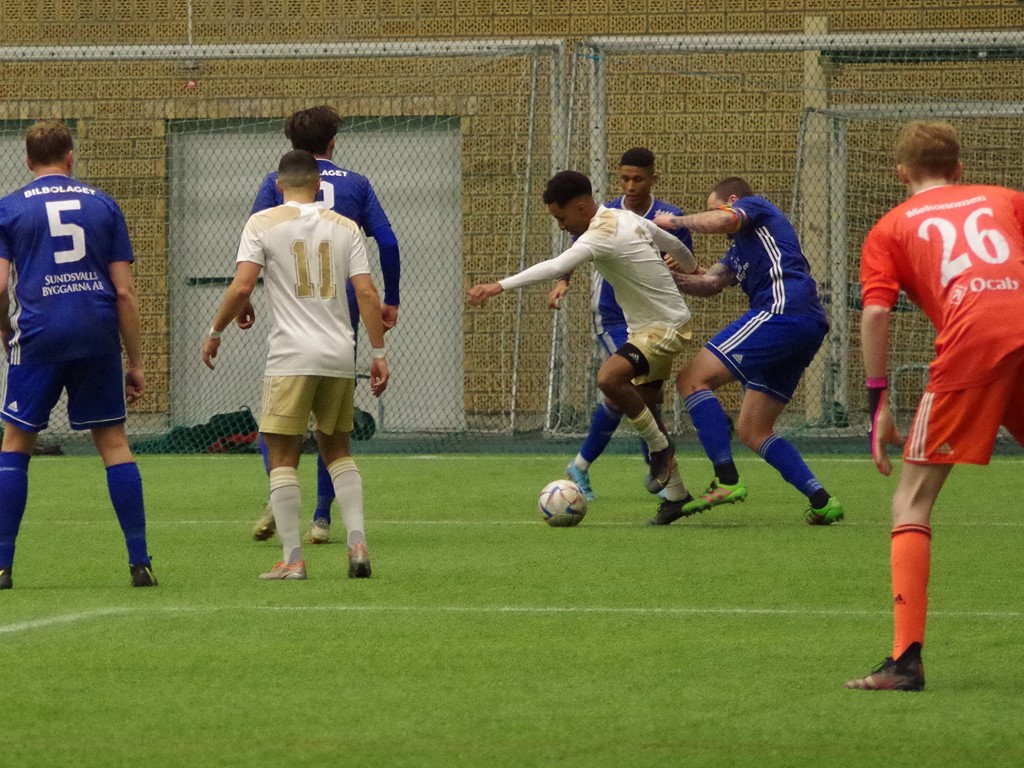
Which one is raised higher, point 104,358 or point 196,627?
point 104,358

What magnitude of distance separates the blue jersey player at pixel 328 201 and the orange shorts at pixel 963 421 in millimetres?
4298

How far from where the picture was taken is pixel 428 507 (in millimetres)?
11461

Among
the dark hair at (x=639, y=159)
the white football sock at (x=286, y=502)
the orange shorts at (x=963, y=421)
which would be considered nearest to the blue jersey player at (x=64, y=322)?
the white football sock at (x=286, y=502)

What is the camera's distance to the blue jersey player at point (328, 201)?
9211 millimetres

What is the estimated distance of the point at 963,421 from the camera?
518 centimetres

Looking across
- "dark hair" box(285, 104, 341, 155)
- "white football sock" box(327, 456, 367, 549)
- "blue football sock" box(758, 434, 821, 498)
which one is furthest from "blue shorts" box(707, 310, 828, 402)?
"white football sock" box(327, 456, 367, 549)

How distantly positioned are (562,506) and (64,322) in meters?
3.44

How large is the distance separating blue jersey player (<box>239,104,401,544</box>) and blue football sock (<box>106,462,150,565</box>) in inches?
61.7

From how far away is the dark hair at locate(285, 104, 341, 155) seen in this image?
9195mm

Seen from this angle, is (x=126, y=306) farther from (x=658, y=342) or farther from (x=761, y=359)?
(x=761, y=359)

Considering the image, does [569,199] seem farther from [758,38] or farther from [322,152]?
[758,38]

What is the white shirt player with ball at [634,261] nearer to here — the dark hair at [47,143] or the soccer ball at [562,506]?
the soccer ball at [562,506]

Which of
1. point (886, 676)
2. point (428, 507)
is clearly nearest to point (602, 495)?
point (428, 507)

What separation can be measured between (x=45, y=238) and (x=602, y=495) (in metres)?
5.46
